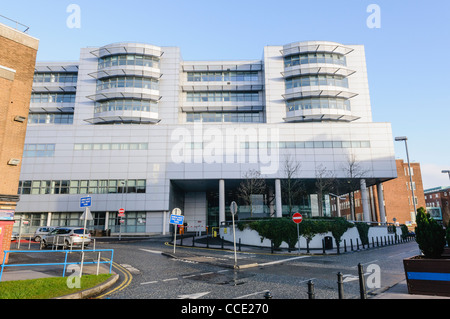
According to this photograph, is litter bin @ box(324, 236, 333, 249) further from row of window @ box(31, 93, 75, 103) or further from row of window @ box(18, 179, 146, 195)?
row of window @ box(31, 93, 75, 103)

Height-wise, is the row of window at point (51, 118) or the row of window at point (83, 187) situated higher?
the row of window at point (51, 118)

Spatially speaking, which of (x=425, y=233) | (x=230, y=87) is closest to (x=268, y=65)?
(x=230, y=87)

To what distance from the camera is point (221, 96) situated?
188 ft

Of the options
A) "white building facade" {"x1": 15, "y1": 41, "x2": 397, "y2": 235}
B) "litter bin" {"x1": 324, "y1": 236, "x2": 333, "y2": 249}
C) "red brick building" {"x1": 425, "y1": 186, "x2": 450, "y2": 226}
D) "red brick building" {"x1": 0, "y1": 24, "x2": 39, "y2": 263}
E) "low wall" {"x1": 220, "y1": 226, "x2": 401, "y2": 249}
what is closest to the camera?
"red brick building" {"x1": 0, "y1": 24, "x2": 39, "y2": 263}

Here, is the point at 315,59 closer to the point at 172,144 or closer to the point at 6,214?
the point at 172,144

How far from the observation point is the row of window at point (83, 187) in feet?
141

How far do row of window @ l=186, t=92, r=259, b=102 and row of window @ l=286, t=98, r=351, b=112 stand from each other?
8083 millimetres

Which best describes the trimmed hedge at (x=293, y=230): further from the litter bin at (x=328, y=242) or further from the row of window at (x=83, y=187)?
the row of window at (x=83, y=187)

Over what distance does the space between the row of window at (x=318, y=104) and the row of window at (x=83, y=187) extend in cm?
3058

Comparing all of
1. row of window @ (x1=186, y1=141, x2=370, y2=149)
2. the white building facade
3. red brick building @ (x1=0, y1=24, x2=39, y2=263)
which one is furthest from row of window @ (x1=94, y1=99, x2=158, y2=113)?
red brick building @ (x1=0, y1=24, x2=39, y2=263)

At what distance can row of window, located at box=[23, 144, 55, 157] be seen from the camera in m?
44.3

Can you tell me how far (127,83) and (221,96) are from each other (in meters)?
18.6

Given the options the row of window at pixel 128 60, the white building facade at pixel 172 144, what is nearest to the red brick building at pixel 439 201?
the white building facade at pixel 172 144

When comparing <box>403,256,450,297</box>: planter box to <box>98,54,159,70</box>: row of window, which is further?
<box>98,54,159,70</box>: row of window
